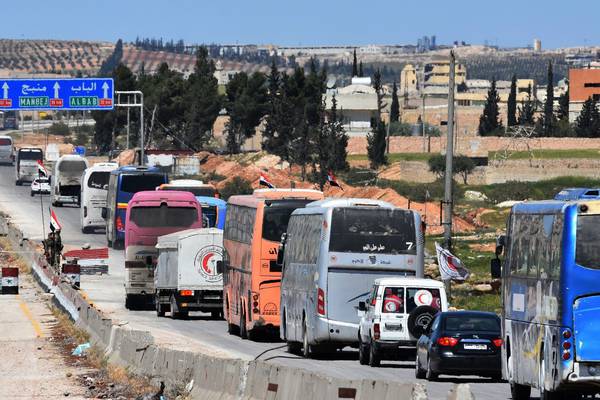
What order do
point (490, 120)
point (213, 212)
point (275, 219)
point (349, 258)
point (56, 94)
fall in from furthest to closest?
point (490, 120) < point (56, 94) < point (213, 212) < point (275, 219) < point (349, 258)

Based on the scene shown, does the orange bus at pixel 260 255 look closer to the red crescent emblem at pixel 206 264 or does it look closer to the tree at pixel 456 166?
the red crescent emblem at pixel 206 264

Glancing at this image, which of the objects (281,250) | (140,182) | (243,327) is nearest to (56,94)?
(140,182)

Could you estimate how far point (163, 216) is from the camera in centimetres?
5331

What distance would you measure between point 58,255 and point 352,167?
82887 millimetres

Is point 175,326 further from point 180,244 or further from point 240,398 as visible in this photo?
point 240,398

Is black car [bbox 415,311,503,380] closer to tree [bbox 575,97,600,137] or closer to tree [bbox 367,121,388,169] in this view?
tree [bbox 367,121,388,169]

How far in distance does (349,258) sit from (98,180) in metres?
53.1

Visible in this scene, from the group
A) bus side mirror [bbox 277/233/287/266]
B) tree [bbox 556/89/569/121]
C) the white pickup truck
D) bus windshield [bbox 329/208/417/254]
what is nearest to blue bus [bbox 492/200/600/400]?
the white pickup truck

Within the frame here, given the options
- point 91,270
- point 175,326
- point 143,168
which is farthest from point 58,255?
point 175,326

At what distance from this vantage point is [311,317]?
32.6 metres

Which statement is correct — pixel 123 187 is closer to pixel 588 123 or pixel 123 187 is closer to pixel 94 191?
pixel 94 191

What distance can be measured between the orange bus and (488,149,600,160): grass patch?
283ft

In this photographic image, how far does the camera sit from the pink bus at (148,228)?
5034 centimetres

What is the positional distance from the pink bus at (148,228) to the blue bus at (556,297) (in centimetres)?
2841
